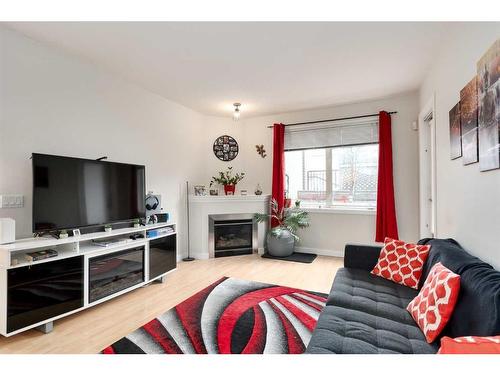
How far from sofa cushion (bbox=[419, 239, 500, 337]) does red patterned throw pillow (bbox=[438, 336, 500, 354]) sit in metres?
0.29

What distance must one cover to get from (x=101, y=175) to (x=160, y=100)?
1.63m

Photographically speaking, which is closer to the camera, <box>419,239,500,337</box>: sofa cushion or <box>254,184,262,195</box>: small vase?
<box>419,239,500,337</box>: sofa cushion

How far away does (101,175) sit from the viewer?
279 centimetres

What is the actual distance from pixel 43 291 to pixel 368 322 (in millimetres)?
2416

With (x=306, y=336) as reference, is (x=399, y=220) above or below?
above

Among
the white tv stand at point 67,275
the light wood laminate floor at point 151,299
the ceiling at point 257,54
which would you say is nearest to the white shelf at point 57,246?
the white tv stand at point 67,275

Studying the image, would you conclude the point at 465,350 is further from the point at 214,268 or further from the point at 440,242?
the point at 214,268

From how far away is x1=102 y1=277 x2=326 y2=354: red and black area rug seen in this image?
6.18 feet

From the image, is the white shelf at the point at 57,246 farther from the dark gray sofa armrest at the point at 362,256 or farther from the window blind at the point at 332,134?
the window blind at the point at 332,134

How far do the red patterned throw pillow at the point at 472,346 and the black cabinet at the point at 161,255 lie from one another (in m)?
2.87

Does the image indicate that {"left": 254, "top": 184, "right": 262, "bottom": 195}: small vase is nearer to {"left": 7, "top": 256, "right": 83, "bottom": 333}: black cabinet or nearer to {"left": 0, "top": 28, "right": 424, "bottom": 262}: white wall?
{"left": 0, "top": 28, "right": 424, "bottom": 262}: white wall

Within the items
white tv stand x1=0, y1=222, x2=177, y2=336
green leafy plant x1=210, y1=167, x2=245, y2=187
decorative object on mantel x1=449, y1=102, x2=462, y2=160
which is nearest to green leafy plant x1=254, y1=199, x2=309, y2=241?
green leafy plant x1=210, y1=167, x2=245, y2=187

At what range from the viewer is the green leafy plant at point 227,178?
4.68 m

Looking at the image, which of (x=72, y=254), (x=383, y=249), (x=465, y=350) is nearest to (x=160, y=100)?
(x=72, y=254)
